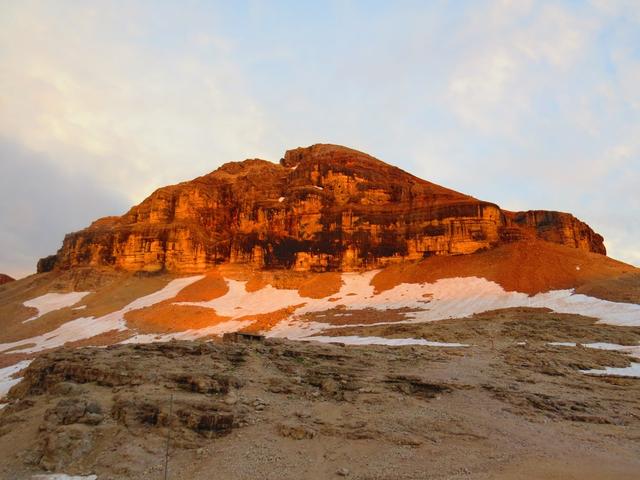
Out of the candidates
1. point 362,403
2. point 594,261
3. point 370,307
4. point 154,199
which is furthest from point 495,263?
point 154,199

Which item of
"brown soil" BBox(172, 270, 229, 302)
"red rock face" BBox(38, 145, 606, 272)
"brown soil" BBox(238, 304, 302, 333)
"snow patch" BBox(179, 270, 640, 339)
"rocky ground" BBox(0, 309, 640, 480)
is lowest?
"rocky ground" BBox(0, 309, 640, 480)

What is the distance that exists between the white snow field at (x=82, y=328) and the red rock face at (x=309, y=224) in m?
11.4

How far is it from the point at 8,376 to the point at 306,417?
27654mm

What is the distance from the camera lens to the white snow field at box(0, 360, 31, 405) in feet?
80.8

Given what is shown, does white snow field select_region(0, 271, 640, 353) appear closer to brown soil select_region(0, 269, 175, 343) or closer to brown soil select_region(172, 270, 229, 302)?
brown soil select_region(172, 270, 229, 302)

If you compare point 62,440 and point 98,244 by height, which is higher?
point 98,244

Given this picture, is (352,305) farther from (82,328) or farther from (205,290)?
(82,328)

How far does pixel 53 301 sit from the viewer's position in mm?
59594

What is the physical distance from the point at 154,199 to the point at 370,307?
43.7 m

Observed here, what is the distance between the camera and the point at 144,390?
1303cm

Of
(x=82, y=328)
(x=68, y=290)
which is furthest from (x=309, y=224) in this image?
(x=68, y=290)

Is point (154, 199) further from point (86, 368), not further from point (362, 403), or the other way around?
point (362, 403)

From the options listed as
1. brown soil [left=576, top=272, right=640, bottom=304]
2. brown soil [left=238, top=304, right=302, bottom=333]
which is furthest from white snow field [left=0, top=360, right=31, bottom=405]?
brown soil [left=576, top=272, right=640, bottom=304]

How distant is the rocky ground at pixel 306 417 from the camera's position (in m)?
9.95
